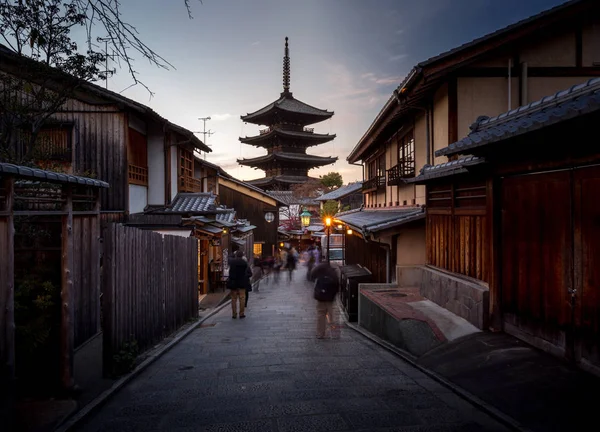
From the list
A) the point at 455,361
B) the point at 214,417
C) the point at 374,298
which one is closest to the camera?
the point at 214,417

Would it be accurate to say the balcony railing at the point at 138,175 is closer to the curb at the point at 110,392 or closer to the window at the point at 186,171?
the window at the point at 186,171

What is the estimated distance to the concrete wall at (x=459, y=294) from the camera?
6.92 m

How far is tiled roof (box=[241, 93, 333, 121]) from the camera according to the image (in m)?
43.3

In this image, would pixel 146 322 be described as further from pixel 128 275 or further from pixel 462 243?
pixel 462 243

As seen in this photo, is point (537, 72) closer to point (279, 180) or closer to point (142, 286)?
point (142, 286)

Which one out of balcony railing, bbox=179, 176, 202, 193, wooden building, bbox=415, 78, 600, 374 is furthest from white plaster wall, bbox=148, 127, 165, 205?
wooden building, bbox=415, 78, 600, 374

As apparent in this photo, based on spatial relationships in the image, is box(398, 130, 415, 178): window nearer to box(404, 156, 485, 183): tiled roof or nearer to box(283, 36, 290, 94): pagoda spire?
box(404, 156, 485, 183): tiled roof

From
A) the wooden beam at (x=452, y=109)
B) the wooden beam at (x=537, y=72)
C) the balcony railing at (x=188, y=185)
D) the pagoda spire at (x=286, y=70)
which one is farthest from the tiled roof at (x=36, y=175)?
the pagoda spire at (x=286, y=70)

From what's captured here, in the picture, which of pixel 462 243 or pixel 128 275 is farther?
pixel 462 243

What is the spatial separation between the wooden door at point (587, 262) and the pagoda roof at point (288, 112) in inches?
1560

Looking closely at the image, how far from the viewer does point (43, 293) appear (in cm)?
534

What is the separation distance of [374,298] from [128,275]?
6.10 metres

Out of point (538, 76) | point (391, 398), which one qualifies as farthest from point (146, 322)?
point (538, 76)

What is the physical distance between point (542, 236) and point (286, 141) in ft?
135
